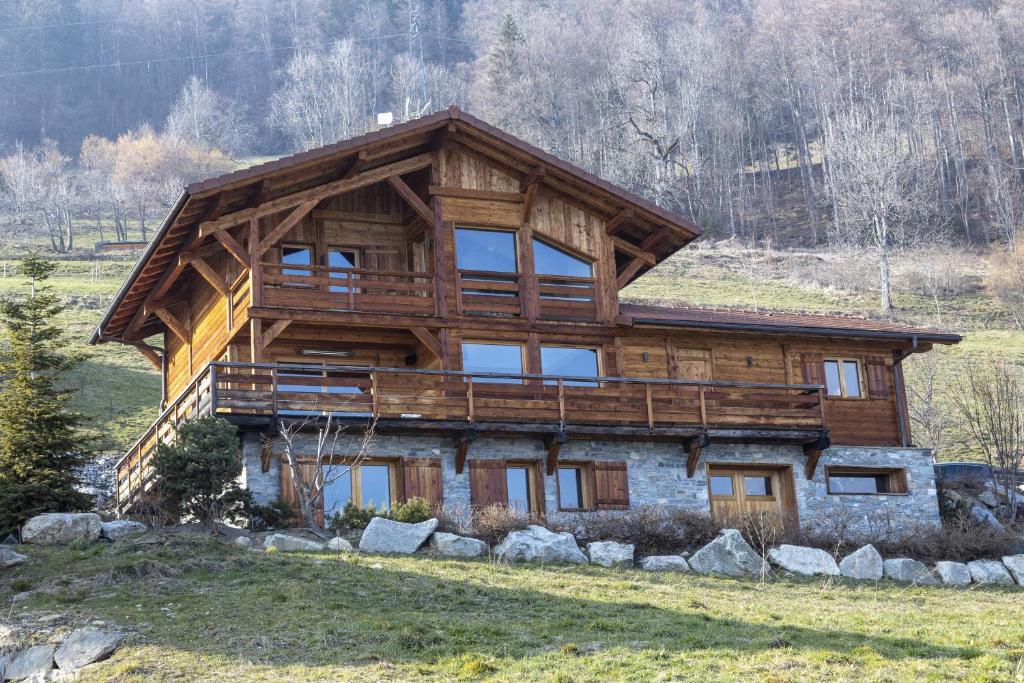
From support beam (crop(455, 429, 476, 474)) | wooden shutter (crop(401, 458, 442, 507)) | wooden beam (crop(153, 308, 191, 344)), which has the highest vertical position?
wooden beam (crop(153, 308, 191, 344))

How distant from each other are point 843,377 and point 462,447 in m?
9.90

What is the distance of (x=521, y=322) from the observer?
27016 millimetres

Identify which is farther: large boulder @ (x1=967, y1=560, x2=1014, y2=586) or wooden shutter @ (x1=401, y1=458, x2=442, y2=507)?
wooden shutter @ (x1=401, y1=458, x2=442, y2=507)

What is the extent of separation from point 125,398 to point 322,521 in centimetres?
2280

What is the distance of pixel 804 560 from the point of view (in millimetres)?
22031

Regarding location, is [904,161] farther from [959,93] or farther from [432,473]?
[432,473]

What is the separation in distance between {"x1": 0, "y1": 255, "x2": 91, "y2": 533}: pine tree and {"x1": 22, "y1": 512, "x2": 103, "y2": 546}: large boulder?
3.60 feet

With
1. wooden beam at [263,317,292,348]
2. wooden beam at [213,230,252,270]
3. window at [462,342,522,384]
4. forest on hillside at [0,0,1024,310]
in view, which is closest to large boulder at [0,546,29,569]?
wooden beam at [263,317,292,348]

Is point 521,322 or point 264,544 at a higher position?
point 521,322

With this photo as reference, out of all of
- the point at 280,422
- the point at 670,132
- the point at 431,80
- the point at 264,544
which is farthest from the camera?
→ the point at 431,80

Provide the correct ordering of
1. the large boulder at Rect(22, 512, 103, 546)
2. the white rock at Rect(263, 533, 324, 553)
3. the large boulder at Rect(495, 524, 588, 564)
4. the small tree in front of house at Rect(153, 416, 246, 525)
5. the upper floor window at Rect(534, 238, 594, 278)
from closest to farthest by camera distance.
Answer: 1. the large boulder at Rect(22, 512, 103, 546)
2. the white rock at Rect(263, 533, 324, 553)
3. the large boulder at Rect(495, 524, 588, 564)
4. the small tree in front of house at Rect(153, 416, 246, 525)
5. the upper floor window at Rect(534, 238, 594, 278)

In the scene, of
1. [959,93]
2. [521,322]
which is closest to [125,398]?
[521,322]

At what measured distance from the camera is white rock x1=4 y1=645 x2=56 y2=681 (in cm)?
1420

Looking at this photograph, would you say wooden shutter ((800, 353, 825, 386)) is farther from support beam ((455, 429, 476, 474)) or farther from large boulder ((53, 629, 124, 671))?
large boulder ((53, 629, 124, 671))
